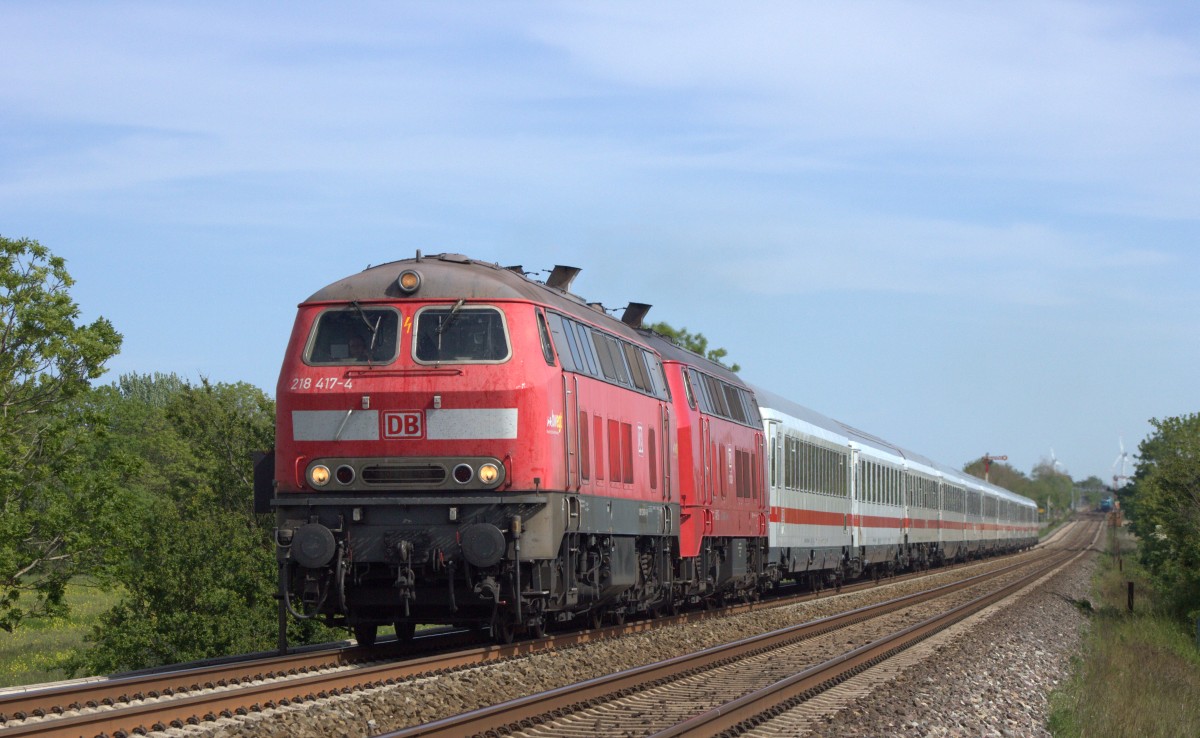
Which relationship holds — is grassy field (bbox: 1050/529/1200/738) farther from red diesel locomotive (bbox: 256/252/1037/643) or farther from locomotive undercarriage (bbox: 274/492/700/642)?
red diesel locomotive (bbox: 256/252/1037/643)

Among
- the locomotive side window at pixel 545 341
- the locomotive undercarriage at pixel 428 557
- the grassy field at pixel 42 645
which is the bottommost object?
the grassy field at pixel 42 645

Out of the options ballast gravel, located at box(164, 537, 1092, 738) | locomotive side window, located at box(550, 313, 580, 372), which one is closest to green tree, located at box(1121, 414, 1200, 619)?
ballast gravel, located at box(164, 537, 1092, 738)

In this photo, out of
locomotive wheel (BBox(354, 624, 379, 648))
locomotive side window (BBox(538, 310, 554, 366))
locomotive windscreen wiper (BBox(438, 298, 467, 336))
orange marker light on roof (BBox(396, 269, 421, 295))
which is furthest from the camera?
locomotive wheel (BBox(354, 624, 379, 648))

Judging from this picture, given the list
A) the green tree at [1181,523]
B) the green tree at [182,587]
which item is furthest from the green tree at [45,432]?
the green tree at [1181,523]

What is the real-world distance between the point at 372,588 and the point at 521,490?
188cm

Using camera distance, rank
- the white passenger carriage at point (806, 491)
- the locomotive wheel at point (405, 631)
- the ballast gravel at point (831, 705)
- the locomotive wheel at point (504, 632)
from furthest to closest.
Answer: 1. the white passenger carriage at point (806, 491)
2. the locomotive wheel at point (405, 631)
3. the locomotive wheel at point (504, 632)
4. the ballast gravel at point (831, 705)

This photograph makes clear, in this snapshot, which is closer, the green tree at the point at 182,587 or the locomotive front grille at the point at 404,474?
the locomotive front grille at the point at 404,474

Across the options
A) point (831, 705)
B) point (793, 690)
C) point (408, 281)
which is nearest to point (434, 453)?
point (408, 281)

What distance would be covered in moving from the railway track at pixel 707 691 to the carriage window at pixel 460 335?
352 centimetres

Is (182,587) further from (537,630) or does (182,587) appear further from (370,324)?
(370,324)

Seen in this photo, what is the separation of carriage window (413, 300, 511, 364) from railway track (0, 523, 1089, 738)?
2.97 meters

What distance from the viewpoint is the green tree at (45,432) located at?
113ft

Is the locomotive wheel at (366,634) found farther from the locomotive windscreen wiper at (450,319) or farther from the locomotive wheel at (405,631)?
the locomotive windscreen wiper at (450,319)

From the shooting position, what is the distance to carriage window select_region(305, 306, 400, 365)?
539 inches
